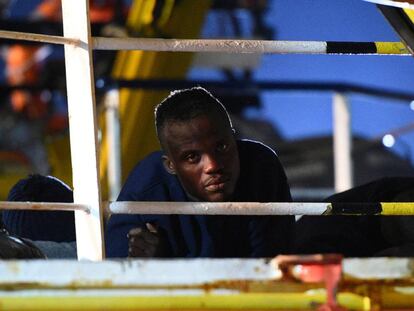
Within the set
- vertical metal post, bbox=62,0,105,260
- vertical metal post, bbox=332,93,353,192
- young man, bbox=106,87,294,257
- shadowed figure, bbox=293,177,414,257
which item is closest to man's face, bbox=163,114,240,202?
young man, bbox=106,87,294,257

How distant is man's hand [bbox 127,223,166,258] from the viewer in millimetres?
2623

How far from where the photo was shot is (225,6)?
10.3 m

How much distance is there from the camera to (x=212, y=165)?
8.91ft

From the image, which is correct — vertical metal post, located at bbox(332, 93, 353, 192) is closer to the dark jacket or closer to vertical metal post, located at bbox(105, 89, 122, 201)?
vertical metal post, located at bbox(105, 89, 122, 201)

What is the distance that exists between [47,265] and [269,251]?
4.43 feet

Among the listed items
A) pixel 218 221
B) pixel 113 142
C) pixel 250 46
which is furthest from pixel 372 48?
pixel 113 142

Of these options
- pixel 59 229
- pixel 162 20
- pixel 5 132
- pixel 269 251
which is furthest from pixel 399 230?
pixel 5 132

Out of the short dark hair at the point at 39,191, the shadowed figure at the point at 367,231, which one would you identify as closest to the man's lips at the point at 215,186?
the shadowed figure at the point at 367,231

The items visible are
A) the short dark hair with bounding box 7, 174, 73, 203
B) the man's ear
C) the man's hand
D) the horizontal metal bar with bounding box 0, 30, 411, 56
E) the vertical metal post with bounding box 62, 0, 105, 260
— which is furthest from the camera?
the short dark hair with bounding box 7, 174, 73, 203

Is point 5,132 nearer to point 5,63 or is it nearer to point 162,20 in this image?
point 5,63

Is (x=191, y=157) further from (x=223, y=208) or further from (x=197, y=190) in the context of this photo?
(x=223, y=208)

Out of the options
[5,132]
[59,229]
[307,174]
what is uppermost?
[5,132]

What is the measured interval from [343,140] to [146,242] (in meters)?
3.19

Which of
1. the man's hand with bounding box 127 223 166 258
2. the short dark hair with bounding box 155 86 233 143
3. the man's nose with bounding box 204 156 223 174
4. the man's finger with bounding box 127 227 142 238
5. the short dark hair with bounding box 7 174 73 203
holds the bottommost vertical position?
the man's hand with bounding box 127 223 166 258
